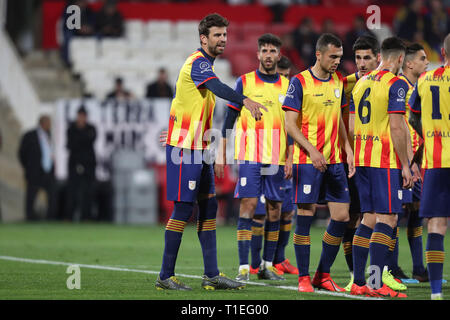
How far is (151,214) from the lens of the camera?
18.4 m

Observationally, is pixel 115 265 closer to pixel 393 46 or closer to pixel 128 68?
pixel 393 46

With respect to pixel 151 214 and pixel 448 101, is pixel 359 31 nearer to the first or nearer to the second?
pixel 151 214

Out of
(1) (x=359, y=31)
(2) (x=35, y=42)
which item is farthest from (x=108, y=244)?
(2) (x=35, y=42)

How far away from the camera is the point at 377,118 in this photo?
7.60m

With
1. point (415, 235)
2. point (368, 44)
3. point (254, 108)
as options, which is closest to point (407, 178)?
point (254, 108)

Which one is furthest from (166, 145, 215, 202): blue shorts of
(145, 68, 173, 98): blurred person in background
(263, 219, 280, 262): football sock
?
(145, 68, 173, 98): blurred person in background

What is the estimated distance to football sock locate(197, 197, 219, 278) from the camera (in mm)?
7867

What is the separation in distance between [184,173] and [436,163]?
219cm

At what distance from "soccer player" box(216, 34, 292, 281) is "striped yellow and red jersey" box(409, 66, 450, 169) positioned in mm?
2690

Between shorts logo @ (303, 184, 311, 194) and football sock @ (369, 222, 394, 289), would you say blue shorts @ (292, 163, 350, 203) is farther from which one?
football sock @ (369, 222, 394, 289)

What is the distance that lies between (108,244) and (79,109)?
556 centimetres

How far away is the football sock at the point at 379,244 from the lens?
7418 millimetres

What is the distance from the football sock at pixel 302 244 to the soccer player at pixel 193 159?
0.55 metres

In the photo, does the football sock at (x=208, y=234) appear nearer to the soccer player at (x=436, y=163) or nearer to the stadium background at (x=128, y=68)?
the soccer player at (x=436, y=163)
